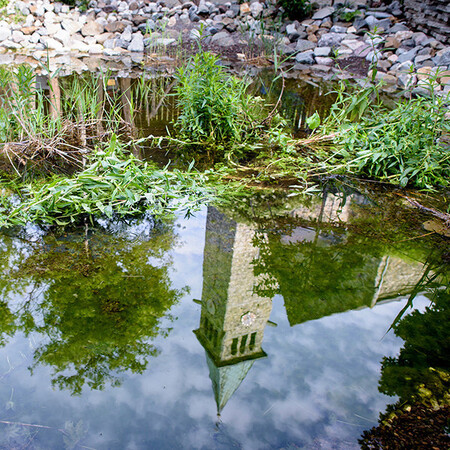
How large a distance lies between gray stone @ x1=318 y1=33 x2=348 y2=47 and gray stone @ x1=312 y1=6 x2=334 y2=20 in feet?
3.26

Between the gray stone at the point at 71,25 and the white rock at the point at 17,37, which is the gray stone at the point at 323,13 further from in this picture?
the white rock at the point at 17,37

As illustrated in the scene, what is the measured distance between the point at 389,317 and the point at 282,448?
1.22 metres

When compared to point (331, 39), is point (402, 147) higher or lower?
higher

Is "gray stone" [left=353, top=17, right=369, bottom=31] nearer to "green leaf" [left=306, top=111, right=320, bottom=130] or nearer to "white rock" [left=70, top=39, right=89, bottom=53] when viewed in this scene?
"white rock" [left=70, top=39, right=89, bottom=53]

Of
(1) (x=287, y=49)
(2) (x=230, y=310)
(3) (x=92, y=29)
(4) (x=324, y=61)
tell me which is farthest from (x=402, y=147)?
(3) (x=92, y=29)

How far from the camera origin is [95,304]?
256cm

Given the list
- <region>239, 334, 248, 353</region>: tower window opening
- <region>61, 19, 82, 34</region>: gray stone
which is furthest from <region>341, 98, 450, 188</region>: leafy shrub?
<region>61, 19, 82, 34</region>: gray stone

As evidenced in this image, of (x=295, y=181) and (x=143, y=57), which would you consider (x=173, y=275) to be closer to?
(x=295, y=181)

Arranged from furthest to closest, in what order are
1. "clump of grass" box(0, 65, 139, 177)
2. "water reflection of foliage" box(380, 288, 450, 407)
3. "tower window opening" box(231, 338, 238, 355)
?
1. "clump of grass" box(0, 65, 139, 177)
2. "tower window opening" box(231, 338, 238, 355)
3. "water reflection of foliage" box(380, 288, 450, 407)

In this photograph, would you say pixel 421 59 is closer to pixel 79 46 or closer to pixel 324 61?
pixel 324 61

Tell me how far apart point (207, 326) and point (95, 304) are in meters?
0.68

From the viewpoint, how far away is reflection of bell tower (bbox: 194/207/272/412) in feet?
7.46

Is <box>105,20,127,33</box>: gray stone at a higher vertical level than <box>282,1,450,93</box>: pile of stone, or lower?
lower

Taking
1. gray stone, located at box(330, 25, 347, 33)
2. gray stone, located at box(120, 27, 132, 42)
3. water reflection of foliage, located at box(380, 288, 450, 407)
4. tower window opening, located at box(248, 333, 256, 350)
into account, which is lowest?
gray stone, located at box(120, 27, 132, 42)
